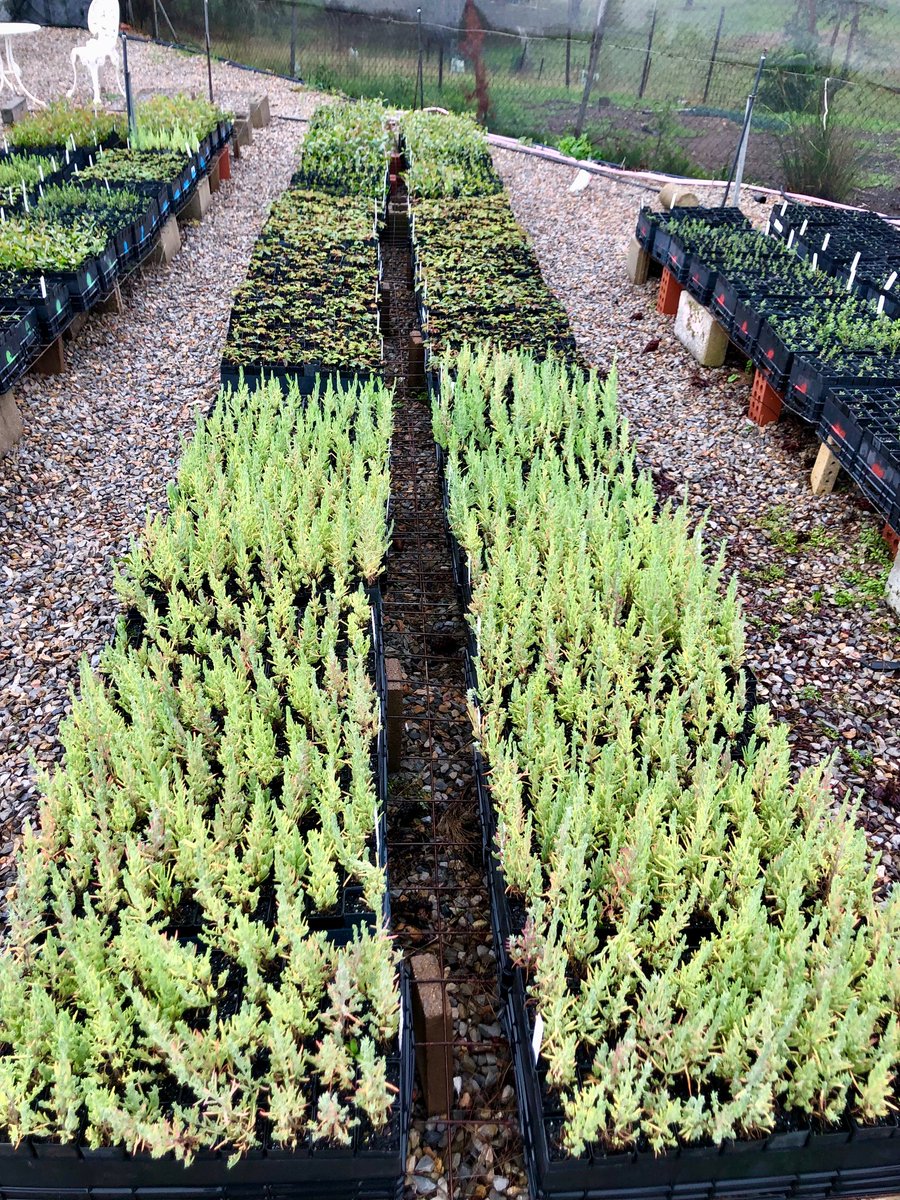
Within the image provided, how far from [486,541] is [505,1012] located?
264 centimetres

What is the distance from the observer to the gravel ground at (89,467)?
186 inches

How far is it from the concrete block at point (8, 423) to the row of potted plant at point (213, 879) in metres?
2.70

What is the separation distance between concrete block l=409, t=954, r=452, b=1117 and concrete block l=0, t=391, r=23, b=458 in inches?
203

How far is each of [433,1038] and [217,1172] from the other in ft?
2.98

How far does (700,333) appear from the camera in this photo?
8.65 meters

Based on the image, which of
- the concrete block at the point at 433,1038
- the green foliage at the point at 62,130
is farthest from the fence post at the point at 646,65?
the concrete block at the point at 433,1038

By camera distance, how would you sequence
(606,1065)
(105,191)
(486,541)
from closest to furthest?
(606,1065) → (486,541) → (105,191)

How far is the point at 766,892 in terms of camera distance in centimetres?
320

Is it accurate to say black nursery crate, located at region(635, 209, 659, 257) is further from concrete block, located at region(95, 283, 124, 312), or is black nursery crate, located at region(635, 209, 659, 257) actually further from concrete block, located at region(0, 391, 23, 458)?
concrete block, located at region(0, 391, 23, 458)

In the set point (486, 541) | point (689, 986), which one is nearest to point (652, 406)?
point (486, 541)

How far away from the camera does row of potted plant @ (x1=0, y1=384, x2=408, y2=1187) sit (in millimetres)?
2469

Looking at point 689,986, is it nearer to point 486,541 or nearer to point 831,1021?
point 831,1021

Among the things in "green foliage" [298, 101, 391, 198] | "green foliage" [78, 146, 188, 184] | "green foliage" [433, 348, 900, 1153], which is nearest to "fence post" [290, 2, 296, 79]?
"green foliage" [298, 101, 391, 198]

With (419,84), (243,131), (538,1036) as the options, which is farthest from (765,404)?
(419,84)
